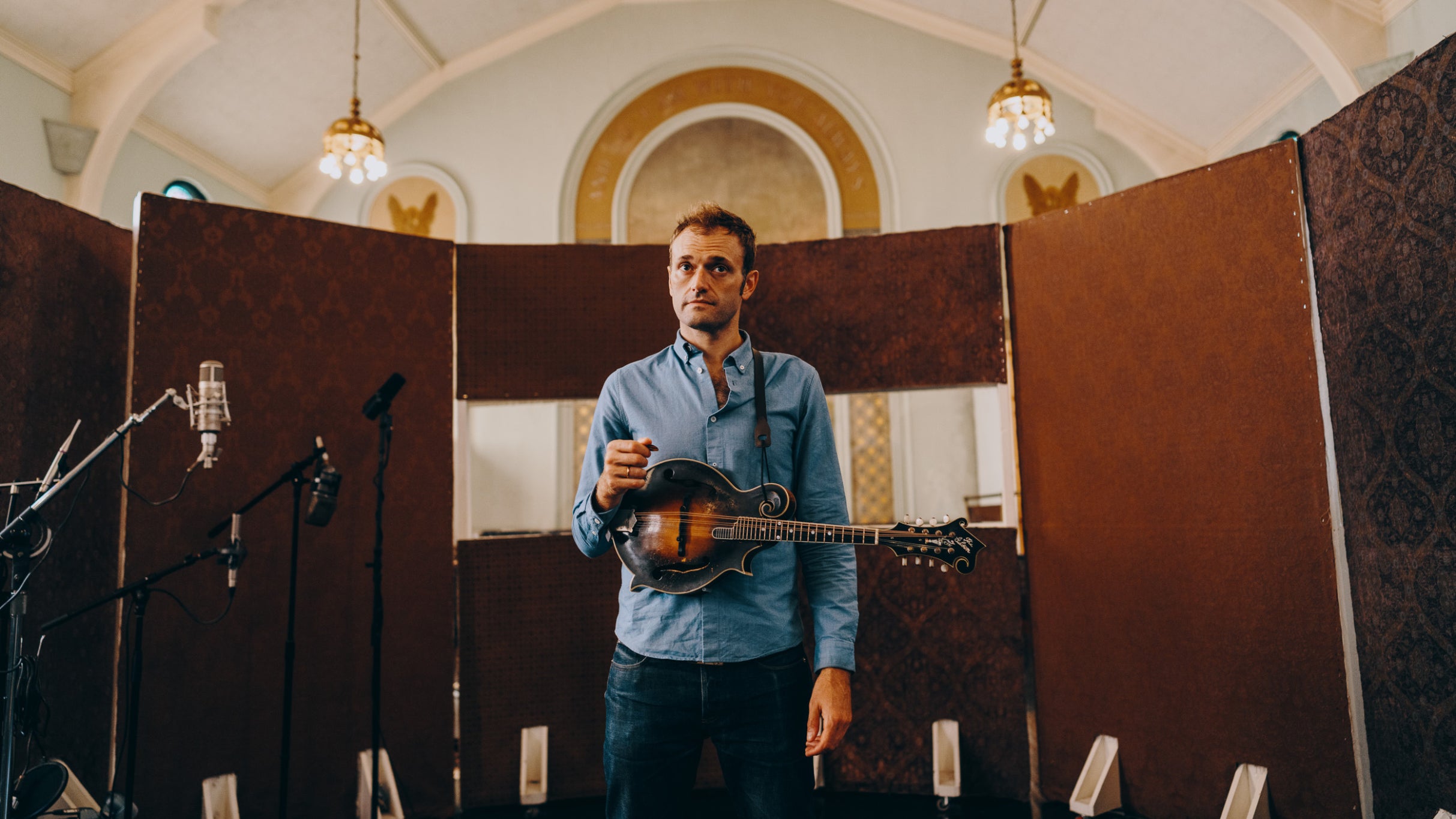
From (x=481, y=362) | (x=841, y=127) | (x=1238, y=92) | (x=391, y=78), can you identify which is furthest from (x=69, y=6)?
(x=1238, y=92)

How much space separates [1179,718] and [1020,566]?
2.63 feet

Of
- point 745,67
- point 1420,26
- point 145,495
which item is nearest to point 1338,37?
point 1420,26

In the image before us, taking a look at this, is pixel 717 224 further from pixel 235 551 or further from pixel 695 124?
pixel 695 124

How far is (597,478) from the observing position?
1912 millimetres

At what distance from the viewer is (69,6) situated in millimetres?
5980

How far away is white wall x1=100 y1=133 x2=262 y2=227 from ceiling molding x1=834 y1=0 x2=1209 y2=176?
6538 mm

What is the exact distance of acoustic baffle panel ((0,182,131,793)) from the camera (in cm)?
296

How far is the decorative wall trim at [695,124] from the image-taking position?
8.15 metres

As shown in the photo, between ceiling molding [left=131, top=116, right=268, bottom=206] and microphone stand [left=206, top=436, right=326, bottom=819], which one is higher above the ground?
ceiling molding [left=131, top=116, right=268, bottom=206]

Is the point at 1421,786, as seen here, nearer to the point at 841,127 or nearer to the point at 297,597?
the point at 297,597

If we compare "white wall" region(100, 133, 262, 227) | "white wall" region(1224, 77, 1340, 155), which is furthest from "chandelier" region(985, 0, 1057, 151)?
"white wall" region(100, 133, 262, 227)

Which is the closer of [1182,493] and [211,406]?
[211,406]

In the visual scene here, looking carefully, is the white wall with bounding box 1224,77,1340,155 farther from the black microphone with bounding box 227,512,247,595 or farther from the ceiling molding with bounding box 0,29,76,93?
the ceiling molding with bounding box 0,29,76,93

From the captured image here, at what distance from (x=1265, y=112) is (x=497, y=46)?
7.42m
